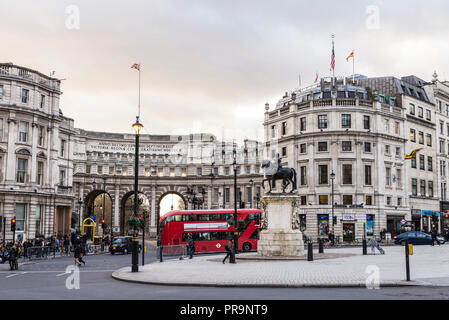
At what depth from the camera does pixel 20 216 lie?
4953cm

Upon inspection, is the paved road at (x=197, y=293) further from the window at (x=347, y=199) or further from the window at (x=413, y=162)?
the window at (x=413, y=162)

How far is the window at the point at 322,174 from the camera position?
209 ft

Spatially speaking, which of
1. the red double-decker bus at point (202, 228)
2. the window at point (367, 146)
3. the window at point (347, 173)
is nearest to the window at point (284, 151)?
the window at point (347, 173)

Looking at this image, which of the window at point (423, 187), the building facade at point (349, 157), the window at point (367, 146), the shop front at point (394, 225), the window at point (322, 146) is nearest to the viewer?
the building facade at point (349, 157)

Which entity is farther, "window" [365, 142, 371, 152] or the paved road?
"window" [365, 142, 371, 152]

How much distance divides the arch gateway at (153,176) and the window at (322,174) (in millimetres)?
25064

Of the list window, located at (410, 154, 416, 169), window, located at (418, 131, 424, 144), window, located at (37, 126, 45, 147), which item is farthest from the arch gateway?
window, located at (37, 126, 45, 147)

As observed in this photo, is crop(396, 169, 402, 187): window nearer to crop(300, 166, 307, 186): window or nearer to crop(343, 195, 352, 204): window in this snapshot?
crop(343, 195, 352, 204): window

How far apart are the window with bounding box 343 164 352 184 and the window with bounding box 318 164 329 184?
7.84 feet

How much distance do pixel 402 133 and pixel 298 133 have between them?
15.7 metres

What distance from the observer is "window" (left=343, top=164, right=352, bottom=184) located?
2506 inches

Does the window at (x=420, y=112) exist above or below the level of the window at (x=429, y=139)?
above

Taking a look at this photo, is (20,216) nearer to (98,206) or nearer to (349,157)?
(349,157)
